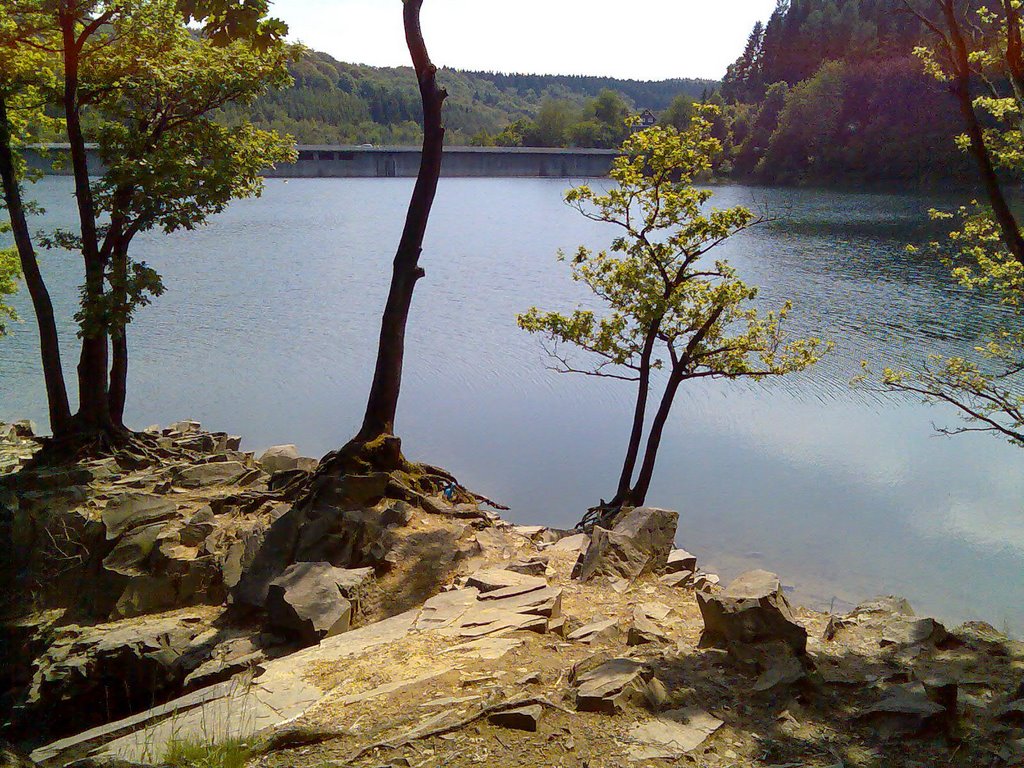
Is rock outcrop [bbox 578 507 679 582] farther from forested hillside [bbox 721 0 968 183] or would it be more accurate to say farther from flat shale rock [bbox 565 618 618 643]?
forested hillside [bbox 721 0 968 183]

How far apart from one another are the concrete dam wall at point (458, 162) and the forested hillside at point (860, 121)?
17.4 m

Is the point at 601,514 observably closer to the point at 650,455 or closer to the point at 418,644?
the point at 650,455

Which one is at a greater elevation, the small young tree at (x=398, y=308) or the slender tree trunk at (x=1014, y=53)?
the slender tree trunk at (x=1014, y=53)

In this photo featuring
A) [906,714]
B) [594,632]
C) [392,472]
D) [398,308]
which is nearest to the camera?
[906,714]

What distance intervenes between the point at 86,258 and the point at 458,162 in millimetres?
81868

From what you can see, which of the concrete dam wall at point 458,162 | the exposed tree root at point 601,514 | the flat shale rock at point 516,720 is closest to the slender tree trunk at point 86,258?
the exposed tree root at point 601,514

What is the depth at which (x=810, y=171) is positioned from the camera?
7494cm

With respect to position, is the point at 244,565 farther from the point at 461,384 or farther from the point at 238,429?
the point at 461,384

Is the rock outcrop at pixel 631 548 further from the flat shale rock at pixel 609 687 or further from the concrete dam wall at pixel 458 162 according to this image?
the concrete dam wall at pixel 458 162

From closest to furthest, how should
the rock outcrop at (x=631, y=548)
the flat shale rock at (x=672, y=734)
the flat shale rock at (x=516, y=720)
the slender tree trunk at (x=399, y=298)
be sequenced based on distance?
the flat shale rock at (x=672, y=734)
the flat shale rock at (x=516, y=720)
the rock outcrop at (x=631, y=548)
the slender tree trunk at (x=399, y=298)

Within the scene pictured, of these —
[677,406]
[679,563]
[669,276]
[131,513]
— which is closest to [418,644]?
[679,563]

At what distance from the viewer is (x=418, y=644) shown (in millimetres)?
7434

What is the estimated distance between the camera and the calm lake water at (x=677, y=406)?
1894 cm

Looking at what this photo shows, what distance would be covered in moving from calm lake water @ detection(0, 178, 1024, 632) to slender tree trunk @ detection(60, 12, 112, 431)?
723cm
